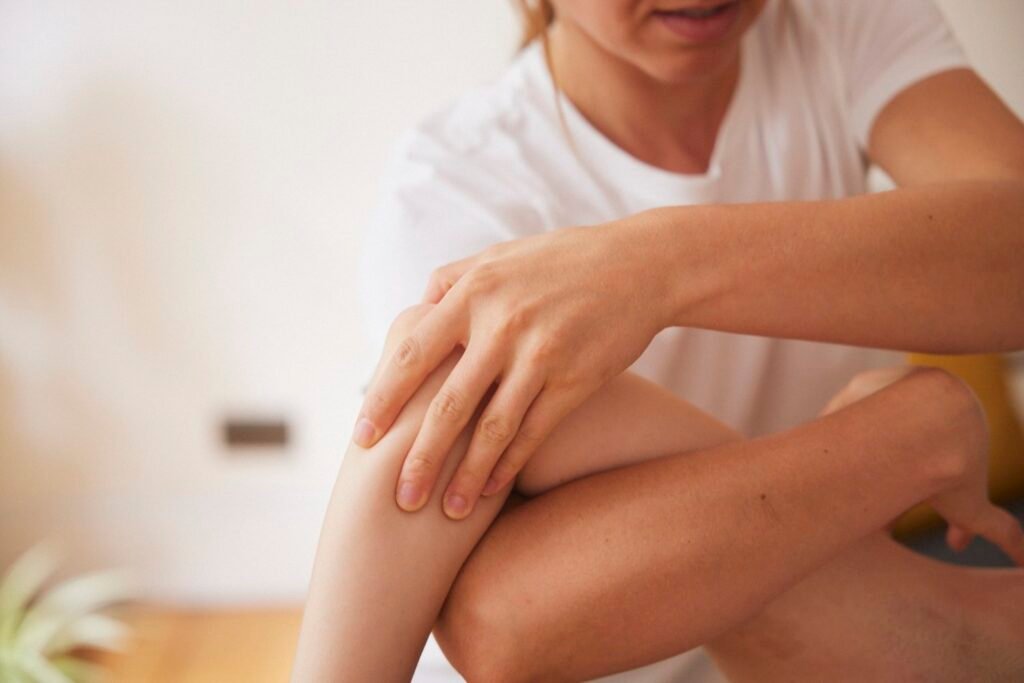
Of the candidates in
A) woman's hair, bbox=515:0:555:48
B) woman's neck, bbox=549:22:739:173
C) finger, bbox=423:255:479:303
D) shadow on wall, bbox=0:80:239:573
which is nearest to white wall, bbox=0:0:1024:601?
shadow on wall, bbox=0:80:239:573

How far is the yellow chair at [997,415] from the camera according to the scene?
1664mm

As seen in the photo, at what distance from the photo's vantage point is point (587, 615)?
802 mm

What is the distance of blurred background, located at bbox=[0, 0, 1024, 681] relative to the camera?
2.26 metres

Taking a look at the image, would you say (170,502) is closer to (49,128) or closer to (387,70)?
(49,128)

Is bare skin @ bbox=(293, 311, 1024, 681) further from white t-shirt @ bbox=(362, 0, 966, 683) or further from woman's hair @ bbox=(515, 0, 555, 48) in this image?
woman's hair @ bbox=(515, 0, 555, 48)

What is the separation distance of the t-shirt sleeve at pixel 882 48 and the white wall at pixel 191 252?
1.11m

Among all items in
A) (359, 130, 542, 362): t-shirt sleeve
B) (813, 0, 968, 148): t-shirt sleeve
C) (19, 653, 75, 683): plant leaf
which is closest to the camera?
(359, 130, 542, 362): t-shirt sleeve

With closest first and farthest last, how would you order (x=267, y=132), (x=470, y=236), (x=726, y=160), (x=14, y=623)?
(x=470, y=236)
(x=726, y=160)
(x=14, y=623)
(x=267, y=132)

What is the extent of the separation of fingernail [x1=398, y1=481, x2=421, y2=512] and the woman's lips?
0.54 meters

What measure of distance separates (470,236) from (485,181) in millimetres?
88

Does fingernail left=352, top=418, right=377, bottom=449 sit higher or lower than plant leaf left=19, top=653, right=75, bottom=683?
higher

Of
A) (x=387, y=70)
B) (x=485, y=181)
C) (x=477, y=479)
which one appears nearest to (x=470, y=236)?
(x=485, y=181)

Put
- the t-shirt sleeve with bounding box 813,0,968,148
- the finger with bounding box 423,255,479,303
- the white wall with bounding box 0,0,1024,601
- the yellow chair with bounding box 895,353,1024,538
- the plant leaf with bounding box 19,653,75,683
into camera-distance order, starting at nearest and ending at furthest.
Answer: the finger with bounding box 423,255,479,303 < the t-shirt sleeve with bounding box 813,0,968,148 < the yellow chair with bounding box 895,353,1024,538 < the plant leaf with bounding box 19,653,75,683 < the white wall with bounding box 0,0,1024,601

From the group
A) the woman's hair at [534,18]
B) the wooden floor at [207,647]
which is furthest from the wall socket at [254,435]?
the woman's hair at [534,18]
